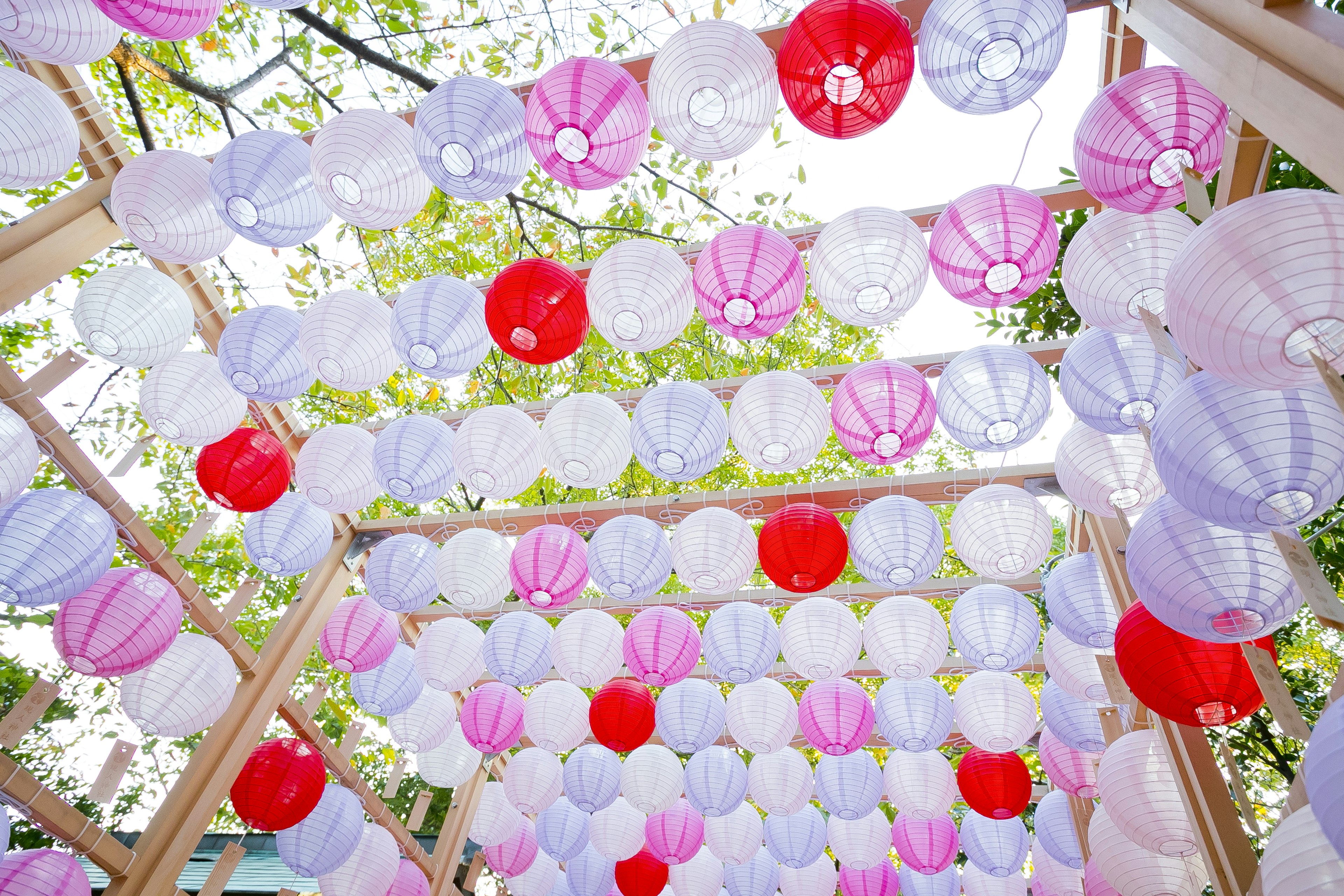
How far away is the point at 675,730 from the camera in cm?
364

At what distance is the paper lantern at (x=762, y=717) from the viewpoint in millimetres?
3686

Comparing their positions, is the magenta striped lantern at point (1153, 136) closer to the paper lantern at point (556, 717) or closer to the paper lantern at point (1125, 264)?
the paper lantern at point (1125, 264)

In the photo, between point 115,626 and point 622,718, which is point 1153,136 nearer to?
point 622,718

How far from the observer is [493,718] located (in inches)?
159

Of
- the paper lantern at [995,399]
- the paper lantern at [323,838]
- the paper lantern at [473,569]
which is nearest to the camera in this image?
the paper lantern at [995,399]

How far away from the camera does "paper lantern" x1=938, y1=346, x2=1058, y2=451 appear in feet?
8.53

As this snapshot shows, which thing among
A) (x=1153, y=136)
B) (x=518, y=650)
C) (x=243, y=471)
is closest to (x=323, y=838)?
(x=518, y=650)

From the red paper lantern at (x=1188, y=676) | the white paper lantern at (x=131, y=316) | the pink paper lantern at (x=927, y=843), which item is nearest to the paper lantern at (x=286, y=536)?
the white paper lantern at (x=131, y=316)

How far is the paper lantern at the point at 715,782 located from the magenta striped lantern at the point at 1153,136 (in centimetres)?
291

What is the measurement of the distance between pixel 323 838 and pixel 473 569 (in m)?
1.69

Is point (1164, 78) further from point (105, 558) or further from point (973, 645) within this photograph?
point (105, 558)

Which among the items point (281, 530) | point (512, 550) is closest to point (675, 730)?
point (512, 550)

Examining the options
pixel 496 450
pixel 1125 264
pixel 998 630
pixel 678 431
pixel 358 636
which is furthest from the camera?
pixel 358 636

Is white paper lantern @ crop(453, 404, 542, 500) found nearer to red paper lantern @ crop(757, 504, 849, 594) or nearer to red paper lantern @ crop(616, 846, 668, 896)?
red paper lantern @ crop(757, 504, 849, 594)
